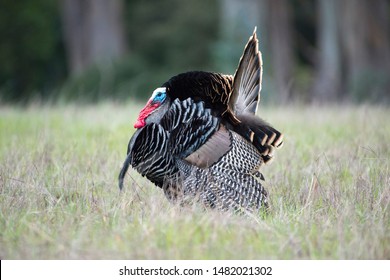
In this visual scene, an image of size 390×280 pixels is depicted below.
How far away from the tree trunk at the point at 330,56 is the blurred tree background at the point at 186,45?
31mm

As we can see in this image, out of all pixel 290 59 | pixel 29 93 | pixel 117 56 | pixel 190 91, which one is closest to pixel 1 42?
pixel 29 93

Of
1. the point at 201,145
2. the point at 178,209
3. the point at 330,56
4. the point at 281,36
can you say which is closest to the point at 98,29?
the point at 281,36

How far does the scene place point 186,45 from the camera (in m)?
27.9

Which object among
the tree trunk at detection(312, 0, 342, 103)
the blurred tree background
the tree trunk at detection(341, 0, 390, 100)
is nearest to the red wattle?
the blurred tree background

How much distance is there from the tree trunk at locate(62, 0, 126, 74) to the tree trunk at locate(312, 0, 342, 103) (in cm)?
640

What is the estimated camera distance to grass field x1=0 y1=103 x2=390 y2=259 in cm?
419

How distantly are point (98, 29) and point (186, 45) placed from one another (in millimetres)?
6156

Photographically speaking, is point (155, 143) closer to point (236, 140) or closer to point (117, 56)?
point (236, 140)

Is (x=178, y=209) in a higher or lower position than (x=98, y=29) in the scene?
higher

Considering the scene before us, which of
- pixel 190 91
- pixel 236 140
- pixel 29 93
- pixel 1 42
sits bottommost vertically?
pixel 29 93

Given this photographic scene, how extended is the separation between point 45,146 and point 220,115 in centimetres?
231

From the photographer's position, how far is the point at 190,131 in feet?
17.0

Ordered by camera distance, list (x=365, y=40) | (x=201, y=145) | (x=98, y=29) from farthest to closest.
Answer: (x=98, y=29) < (x=365, y=40) < (x=201, y=145)

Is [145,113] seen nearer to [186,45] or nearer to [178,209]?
[178,209]
